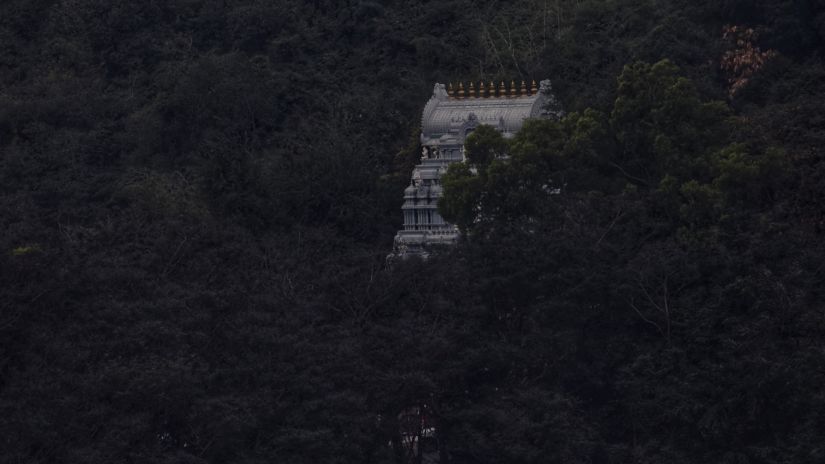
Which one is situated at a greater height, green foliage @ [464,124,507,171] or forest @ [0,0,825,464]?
green foliage @ [464,124,507,171]

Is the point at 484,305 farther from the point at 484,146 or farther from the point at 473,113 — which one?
the point at 473,113

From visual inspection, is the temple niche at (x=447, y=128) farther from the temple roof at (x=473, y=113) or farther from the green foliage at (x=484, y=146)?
the green foliage at (x=484, y=146)

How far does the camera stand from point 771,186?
33.8 m

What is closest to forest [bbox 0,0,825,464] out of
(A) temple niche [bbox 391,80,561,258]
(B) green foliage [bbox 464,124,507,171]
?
(B) green foliage [bbox 464,124,507,171]

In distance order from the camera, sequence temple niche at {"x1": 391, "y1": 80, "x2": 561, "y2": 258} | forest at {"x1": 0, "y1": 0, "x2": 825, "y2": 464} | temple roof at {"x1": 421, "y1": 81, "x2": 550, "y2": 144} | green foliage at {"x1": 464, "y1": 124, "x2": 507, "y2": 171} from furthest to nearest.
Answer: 1. temple roof at {"x1": 421, "y1": 81, "x2": 550, "y2": 144}
2. temple niche at {"x1": 391, "y1": 80, "x2": 561, "y2": 258}
3. green foliage at {"x1": 464, "y1": 124, "x2": 507, "y2": 171}
4. forest at {"x1": 0, "y1": 0, "x2": 825, "y2": 464}

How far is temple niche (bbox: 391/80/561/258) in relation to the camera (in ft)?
128

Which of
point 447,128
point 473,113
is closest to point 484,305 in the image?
point 473,113

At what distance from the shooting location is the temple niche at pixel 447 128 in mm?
39031

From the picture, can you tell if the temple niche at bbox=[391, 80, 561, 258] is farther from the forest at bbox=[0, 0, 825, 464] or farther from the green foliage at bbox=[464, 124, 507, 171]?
the green foliage at bbox=[464, 124, 507, 171]

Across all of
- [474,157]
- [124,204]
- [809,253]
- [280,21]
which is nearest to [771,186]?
[809,253]

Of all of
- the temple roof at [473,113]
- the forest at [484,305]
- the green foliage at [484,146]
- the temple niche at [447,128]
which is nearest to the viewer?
the forest at [484,305]

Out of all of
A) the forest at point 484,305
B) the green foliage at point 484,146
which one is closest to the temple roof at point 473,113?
the forest at point 484,305

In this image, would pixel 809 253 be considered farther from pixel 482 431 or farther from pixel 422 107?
pixel 422 107

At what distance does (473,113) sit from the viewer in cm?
4053
